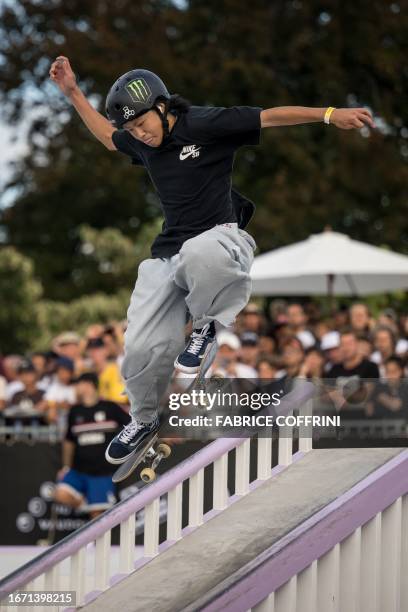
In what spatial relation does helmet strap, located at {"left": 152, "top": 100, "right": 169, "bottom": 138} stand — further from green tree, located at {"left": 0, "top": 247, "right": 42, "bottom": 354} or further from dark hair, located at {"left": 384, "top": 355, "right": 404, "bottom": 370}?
green tree, located at {"left": 0, "top": 247, "right": 42, "bottom": 354}

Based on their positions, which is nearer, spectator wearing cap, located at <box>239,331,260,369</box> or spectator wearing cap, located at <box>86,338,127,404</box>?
spectator wearing cap, located at <box>86,338,127,404</box>

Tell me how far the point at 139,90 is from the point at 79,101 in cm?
83

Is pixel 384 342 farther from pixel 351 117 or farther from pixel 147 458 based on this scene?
pixel 351 117

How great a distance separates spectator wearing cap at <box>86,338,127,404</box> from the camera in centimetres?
1175

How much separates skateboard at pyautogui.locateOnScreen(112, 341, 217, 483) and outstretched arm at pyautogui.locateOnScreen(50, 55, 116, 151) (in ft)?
4.55

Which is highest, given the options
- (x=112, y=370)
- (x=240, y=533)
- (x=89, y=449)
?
(x=112, y=370)

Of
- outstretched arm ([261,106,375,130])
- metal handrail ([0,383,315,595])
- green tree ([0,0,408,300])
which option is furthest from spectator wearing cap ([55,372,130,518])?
green tree ([0,0,408,300])

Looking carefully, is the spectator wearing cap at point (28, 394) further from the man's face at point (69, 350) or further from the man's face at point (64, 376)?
the man's face at point (69, 350)

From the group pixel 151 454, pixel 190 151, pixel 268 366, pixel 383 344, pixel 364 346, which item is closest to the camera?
pixel 190 151

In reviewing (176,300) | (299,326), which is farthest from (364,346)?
(176,300)

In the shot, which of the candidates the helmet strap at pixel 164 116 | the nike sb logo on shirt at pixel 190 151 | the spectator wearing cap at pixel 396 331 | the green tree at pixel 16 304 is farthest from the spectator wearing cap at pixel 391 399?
the green tree at pixel 16 304

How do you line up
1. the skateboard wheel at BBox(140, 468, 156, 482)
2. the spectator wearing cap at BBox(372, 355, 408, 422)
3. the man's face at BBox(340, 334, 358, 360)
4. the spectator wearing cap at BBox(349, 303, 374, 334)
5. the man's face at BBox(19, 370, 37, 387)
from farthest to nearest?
the man's face at BBox(19, 370, 37, 387) < the spectator wearing cap at BBox(349, 303, 374, 334) < the man's face at BBox(340, 334, 358, 360) < the spectator wearing cap at BBox(372, 355, 408, 422) < the skateboard wheel at BBox(140, 468, 156, 482)

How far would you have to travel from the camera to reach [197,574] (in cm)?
640

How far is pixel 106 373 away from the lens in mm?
12008
